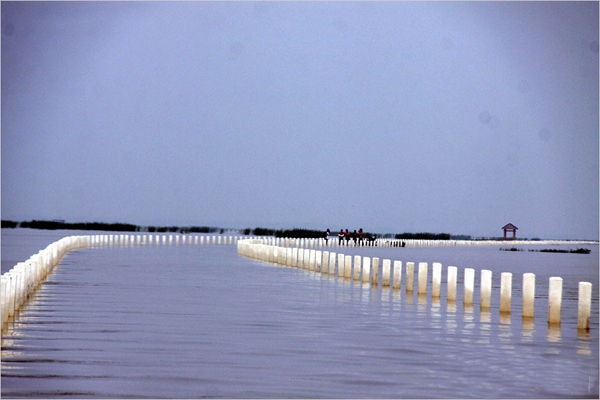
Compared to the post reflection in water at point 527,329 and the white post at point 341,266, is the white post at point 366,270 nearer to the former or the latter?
the white post at point 341,266

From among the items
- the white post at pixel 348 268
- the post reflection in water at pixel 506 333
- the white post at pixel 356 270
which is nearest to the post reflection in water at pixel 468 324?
the post reflection in water at pixel 506 333

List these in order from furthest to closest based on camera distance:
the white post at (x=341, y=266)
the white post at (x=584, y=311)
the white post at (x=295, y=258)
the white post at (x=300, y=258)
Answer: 1. the white post at (x=295, y=258)
2. the white post at (x=300, y=258)
3. the white post at (x=341, y=266)
4. the white post at (x=584, y=311)

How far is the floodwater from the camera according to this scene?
11523 mm

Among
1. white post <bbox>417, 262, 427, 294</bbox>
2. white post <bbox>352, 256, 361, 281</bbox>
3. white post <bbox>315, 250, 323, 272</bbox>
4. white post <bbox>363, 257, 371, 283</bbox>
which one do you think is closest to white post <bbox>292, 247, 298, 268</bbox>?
white post <bbox>315, 250, 323, 272</bbox>

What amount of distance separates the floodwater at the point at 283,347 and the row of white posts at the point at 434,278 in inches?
15.8

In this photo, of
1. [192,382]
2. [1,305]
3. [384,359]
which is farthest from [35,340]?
[384,359]

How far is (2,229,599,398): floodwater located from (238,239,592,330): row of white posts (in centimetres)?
40

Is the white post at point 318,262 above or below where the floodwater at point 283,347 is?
above

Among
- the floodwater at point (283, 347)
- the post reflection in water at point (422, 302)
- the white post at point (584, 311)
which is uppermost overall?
the white post at point (584, 311)

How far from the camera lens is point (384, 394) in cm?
1118

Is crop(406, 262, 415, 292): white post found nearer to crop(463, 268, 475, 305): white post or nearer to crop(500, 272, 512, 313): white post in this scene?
crop(463, 268, 475, 305): white post

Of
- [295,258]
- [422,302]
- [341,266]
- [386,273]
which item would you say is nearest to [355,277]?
[341,266]

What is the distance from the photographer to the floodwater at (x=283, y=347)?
11.5 metres

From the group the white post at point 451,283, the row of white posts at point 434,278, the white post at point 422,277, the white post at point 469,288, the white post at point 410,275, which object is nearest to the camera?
the row of white posts at point 434,278
